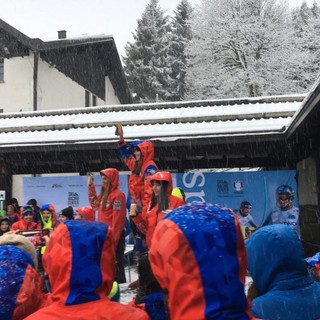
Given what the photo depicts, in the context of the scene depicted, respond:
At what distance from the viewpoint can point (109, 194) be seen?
611cm

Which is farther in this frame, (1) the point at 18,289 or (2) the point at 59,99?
(2) the point at 59,99

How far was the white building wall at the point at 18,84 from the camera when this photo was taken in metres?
19.7

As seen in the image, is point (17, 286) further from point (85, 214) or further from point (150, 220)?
point (85, 214)

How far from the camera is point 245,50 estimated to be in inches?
1228

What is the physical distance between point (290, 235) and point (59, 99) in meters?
20.7

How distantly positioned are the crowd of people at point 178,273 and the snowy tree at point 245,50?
93.6ft

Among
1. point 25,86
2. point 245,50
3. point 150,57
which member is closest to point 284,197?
point 25,86

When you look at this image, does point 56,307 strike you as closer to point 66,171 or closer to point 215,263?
point 215,263

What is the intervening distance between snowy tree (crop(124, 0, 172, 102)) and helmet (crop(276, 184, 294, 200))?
99.9 feet

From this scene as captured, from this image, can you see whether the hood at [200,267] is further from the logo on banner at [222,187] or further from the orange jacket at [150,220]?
the logo on banner at [222,187]

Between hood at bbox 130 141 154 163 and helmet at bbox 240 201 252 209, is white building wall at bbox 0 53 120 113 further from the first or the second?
hood at bbox 130 141 154 163

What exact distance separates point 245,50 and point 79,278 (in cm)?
3088

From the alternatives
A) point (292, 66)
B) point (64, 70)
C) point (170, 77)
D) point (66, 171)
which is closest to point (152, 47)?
point (170, 77)

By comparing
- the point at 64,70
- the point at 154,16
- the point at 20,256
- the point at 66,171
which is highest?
the point at 154,16
